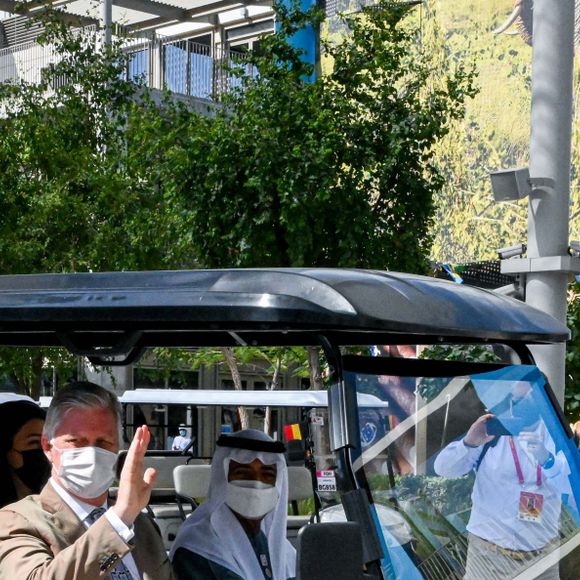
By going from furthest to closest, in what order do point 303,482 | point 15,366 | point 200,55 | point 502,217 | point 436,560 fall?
point 200,55, point 502,217, point 15,366, point 303,482, point 436,560

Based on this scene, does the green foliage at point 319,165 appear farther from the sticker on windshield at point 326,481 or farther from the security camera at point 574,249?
the sticker on windshield at point 326,481

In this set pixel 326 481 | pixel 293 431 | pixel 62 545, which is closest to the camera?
pixel 62 545

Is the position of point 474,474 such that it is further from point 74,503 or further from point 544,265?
point 544,265

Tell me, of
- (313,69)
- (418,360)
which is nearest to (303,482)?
(418,360)

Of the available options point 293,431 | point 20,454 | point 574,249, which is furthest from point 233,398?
point 20,454

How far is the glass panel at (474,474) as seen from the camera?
11.4ft

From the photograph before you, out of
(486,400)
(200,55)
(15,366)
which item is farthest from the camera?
(200,55)

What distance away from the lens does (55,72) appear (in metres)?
20.1

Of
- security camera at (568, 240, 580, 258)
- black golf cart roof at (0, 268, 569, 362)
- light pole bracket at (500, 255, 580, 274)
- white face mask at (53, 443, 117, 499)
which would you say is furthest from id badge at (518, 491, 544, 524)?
security camera at (568, 240, 580, 258)

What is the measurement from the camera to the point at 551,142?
32.5 feet

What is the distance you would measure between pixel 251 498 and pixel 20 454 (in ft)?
2.49

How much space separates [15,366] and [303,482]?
1229cm

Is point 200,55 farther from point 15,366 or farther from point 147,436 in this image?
point 147,436

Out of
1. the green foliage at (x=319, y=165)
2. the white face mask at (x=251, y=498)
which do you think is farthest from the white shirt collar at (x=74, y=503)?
the green foliage at (x=319, y=165)
